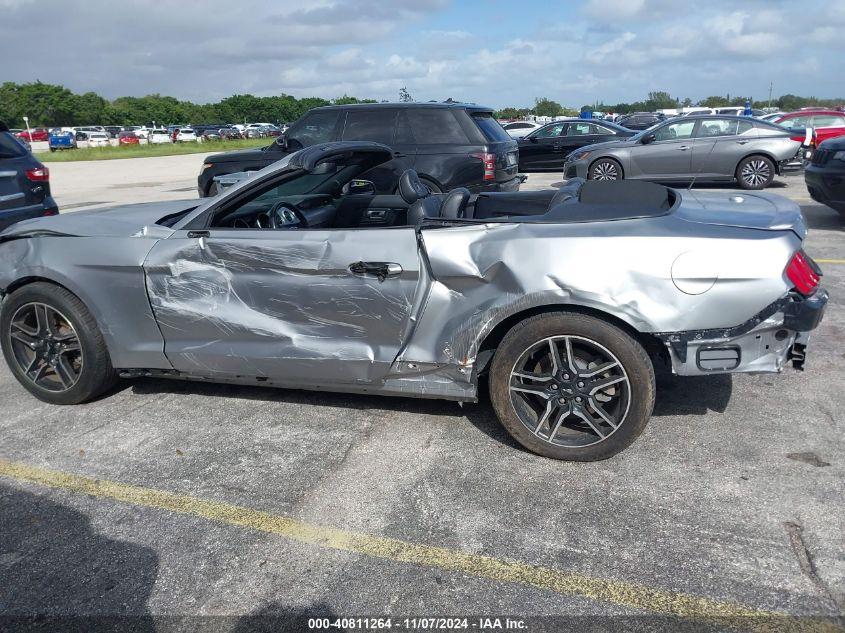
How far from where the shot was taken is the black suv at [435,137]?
8617mm

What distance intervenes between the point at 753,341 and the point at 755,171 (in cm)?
1164

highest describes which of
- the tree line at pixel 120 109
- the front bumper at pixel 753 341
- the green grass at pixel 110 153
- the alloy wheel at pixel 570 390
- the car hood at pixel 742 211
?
the tree line at pixel 120 109

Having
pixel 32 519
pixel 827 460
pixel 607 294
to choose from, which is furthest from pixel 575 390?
pixel 32 519

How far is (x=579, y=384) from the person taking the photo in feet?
10.3

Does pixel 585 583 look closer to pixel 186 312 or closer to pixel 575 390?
pixel 575 390

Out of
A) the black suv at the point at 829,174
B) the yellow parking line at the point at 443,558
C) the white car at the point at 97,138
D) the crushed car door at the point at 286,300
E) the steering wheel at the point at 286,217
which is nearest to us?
the yellow parking line at the point at 443,558

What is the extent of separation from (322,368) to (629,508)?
1.68m

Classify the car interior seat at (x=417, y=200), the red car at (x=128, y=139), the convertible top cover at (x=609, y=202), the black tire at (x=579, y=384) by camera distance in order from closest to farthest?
the black tire at (x=579, y=384)
the convertible top cover at (x=609, y=202)
the car interior seat at (x=417, y=200)
the red car at (x=128, y=139)

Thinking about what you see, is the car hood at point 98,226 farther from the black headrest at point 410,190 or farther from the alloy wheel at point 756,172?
the alloy wheel at point 756,172

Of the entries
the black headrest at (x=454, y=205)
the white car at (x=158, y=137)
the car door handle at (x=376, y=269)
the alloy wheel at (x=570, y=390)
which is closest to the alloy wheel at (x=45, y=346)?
the car door handle at (x=376, y=269)

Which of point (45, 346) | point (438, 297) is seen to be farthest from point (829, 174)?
point (45, 346)

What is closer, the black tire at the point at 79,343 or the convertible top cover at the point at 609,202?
the convertible top cover at the point at 609,202

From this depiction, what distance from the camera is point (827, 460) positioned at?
3.15m

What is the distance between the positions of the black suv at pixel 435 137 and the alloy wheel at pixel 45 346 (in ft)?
16.7
